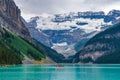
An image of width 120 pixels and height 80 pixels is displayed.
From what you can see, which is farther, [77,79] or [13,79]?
[77,79]

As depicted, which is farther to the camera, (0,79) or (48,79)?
(48,79)

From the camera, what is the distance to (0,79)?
131250 millimetres

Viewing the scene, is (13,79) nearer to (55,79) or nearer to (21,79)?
(21,79)

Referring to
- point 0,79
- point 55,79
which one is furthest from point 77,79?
point 0,79

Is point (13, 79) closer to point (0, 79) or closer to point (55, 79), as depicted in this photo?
point (0, 79)

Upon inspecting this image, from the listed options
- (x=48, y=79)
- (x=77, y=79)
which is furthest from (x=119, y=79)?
(x=48, y=79)

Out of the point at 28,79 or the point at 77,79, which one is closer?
the point at 28,79

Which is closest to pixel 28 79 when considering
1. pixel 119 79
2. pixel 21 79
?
pixel 21 79

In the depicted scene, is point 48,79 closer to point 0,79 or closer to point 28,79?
point 28,79

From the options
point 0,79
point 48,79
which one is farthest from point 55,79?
point 0,79

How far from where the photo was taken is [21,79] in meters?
133

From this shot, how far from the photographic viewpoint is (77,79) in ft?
469

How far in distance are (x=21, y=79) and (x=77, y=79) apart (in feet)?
71.5

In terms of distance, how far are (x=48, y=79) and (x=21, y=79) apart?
11347 mm
